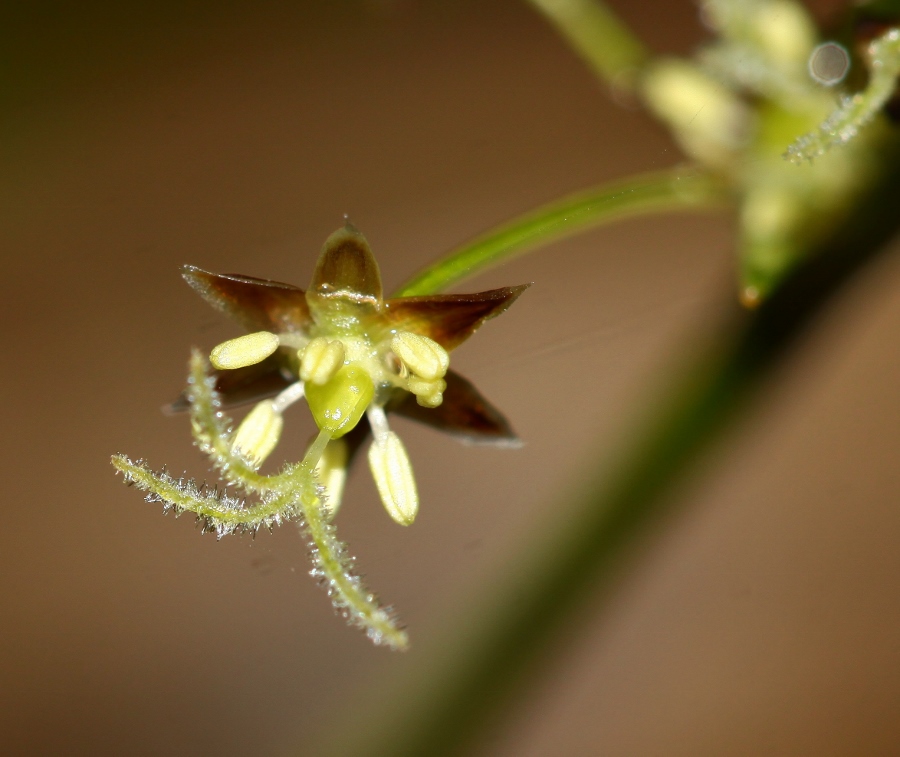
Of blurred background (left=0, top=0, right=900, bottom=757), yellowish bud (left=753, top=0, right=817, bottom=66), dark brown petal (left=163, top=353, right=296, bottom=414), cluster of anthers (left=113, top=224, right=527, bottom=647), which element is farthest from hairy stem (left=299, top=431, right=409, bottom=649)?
yellowish bud (left=753, top=0, right=817, bottom=66)

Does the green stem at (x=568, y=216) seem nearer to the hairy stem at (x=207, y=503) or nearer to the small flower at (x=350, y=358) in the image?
the small flower at (x=350, y=358)

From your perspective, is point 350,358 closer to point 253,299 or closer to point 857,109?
point 253,299

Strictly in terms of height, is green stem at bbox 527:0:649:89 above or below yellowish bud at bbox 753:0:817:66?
below

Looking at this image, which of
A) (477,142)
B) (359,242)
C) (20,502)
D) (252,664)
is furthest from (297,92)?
(359,242)

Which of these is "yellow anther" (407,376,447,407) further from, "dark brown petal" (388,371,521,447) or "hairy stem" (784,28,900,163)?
"hairy stem" (784,28,900,163)

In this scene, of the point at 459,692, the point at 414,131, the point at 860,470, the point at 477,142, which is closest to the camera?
the point at 459,692

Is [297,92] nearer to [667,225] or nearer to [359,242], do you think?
[667,225]
